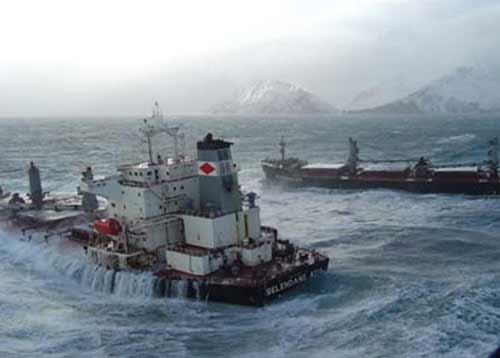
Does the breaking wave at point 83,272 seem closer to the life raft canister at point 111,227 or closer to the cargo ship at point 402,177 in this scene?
the life raft canister at point 111,227

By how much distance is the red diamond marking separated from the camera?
3464 centimetres

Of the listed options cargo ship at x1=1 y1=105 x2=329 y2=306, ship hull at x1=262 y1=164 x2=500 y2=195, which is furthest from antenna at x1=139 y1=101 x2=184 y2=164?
ship hull at x1=262 y1=164 x2=500 y2=195

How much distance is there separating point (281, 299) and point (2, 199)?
132 ft

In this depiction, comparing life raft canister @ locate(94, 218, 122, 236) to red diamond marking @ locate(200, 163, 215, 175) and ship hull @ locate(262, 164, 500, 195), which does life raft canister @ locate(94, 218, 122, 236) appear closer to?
red diamond marking @ locate(200, 163, 215, 175)

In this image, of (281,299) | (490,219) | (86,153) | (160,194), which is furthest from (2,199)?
(86,153)

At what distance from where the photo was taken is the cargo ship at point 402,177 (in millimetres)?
64250

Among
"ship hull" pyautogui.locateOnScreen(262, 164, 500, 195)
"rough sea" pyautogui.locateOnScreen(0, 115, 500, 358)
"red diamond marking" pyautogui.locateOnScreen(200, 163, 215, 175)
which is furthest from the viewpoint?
"ship hull" pyautogui.locateOnScreen(262, 164, 500, 195)

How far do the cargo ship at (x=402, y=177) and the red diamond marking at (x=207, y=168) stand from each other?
124 ft

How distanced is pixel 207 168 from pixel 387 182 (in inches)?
1538

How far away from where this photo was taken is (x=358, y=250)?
40.7 metres

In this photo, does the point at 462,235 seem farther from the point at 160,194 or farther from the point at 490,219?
the point at 160,194

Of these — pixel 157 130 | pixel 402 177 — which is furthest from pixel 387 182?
pixel 157 130

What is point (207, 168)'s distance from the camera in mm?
34844

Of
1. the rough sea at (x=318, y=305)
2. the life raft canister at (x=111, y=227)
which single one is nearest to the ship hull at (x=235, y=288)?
the rough sea at (x=318, y=305)
